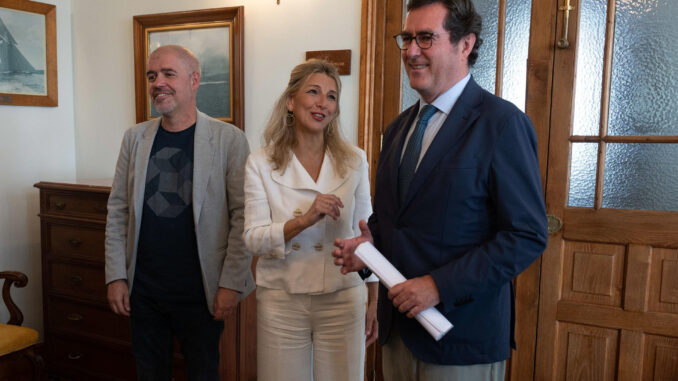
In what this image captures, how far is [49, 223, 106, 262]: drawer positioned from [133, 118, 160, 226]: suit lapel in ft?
3.22

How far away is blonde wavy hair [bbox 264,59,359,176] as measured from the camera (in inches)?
68.4

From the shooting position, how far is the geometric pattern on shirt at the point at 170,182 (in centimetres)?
194

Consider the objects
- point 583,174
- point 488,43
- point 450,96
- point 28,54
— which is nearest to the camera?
point 450,96

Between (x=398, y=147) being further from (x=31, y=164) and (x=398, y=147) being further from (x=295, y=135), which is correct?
(x=31, y=164)

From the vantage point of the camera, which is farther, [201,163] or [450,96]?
[201,163]

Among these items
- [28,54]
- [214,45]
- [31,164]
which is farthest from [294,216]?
[28,54]

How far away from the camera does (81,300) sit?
2.87 meters

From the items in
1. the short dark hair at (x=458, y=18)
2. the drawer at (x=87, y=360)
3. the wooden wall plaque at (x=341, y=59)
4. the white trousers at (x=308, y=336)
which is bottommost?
the drawer at (x=87, y=360)

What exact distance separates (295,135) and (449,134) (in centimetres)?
71

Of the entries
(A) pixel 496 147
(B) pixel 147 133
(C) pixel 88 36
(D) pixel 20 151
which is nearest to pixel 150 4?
(C) pixel 88 36

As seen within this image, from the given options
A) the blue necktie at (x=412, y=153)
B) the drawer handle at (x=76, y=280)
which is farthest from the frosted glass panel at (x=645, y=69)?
the drawer handle at (x=76, y=280)

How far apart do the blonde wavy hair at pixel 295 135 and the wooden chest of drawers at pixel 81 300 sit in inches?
44.1

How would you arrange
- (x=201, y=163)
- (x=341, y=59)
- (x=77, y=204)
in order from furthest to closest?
(x=77, y=204) → (x=341, y=59) → (x=201, y=163)

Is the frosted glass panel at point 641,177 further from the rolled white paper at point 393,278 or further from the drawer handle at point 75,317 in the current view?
the drawer handle at point 75,317
